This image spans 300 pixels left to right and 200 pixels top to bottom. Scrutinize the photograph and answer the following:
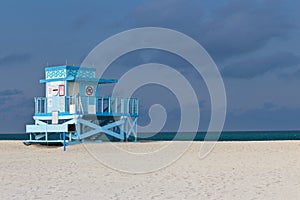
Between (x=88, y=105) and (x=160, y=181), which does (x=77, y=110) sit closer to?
(x=88, y=105)

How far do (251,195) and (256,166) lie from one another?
193 inches

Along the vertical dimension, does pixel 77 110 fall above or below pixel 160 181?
above

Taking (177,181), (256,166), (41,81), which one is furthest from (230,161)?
(41,81)

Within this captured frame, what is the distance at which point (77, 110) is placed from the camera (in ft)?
78.7

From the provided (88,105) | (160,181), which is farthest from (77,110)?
(160,181)

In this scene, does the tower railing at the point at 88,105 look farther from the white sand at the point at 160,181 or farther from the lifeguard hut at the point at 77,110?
the white sand at the point at 160,181

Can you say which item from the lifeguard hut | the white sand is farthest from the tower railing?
the white sand

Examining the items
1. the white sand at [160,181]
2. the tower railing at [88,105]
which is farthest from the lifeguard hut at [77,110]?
the white sand at [160,181]

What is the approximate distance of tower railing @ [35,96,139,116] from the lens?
24172 mm

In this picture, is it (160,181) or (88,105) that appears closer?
(160,181)

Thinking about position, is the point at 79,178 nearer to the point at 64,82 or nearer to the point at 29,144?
the point at 64,82

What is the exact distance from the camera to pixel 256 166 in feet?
43.7

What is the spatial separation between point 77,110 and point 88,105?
738 millimetres

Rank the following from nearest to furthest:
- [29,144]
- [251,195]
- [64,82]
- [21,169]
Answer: [251,195], [21,169], [64,82], [29,144]
